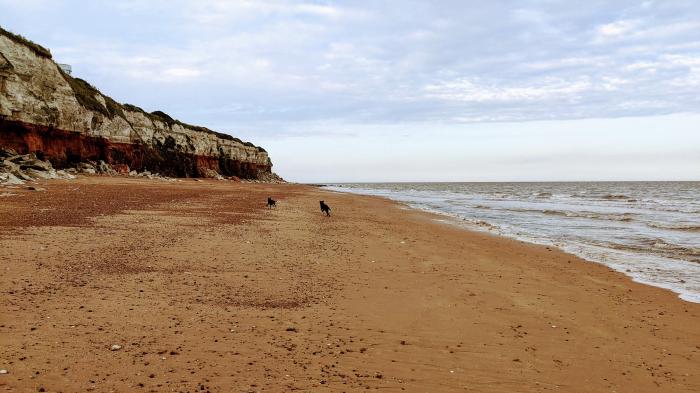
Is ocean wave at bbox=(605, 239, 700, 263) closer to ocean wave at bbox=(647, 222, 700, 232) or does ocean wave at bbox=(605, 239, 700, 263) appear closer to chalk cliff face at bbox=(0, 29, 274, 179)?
ocean wave at bbox=(647, 222, 700, 232)

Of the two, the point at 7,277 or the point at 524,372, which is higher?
the point at 7,277

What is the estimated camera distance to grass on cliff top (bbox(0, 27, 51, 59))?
32.3 meters

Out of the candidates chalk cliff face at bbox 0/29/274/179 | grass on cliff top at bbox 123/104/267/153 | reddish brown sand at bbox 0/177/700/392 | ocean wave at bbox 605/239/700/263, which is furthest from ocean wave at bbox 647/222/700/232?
grass on cliff top at bbox 123/104/267/153

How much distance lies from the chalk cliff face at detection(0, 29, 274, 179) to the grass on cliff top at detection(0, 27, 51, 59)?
3.4 inches

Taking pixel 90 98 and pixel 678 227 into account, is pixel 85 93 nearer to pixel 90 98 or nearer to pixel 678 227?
pixel 90 98

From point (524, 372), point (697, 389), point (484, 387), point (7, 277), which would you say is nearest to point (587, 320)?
point (697, 389)

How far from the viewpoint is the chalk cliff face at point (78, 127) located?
31.8m

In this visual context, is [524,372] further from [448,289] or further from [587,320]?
[448,289]

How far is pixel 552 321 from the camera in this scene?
7191 mm

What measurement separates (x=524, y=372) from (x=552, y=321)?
2344 mm

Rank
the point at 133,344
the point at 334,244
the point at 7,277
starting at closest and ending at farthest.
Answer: the point at 133,344 < the point at 7,277 < the point at 334,244

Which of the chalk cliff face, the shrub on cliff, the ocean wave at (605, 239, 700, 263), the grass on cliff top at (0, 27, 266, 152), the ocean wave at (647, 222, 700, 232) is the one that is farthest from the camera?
the shrub on cliff

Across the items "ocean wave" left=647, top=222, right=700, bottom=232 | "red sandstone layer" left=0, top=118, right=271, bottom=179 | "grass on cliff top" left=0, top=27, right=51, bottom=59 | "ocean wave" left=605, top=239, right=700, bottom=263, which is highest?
"grass on cliff top" left=0, top=27, right=51, bottom=59

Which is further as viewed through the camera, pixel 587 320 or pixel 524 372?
pixel 587 320
